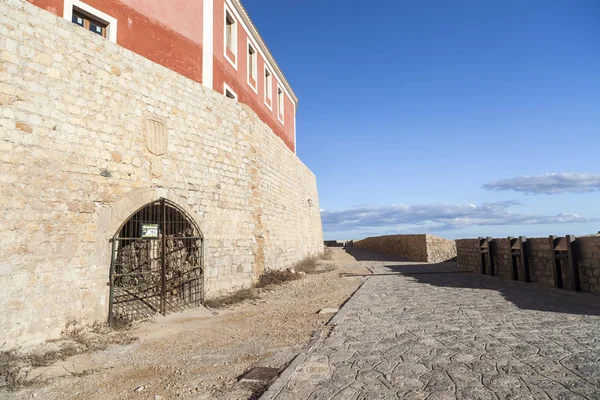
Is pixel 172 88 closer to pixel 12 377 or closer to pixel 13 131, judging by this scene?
pixel 13 131

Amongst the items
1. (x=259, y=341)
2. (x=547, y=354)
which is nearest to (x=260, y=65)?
(x=259, y=341)

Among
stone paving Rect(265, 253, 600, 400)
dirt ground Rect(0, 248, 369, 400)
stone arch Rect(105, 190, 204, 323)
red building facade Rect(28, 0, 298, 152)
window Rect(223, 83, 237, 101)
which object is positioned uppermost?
red building facade Rect(28, 0, 298, 152)

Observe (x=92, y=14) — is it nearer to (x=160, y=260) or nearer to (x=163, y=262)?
(x=160, y=260)

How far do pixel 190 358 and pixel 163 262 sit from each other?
10.7 ft

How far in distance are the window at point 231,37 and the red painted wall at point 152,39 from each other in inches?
89.0

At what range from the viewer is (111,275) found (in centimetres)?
660

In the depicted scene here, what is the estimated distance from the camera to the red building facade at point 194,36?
31.5 feet

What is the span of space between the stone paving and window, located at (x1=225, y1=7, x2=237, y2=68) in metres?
11.5

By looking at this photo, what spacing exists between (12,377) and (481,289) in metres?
10.3

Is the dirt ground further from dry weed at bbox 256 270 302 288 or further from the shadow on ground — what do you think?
the shadow on ground

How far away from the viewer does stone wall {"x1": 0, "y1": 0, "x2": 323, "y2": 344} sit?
546 cm

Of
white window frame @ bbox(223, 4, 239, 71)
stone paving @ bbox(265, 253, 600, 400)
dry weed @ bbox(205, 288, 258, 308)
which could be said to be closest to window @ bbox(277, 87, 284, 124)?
white window frame @ bbox(223, 4, 239, 71)

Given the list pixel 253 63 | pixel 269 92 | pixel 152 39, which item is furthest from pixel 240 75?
pixel 152 39

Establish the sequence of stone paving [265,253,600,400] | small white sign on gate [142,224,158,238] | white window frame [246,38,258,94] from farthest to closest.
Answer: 1. white window frame [246,38,258,94]
2. small white sign on gate [142,224,158,238]
3. stone paving [265,253,600,400]
